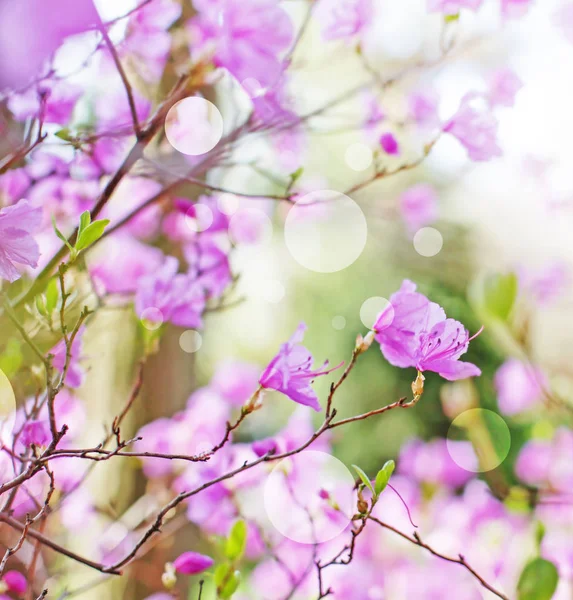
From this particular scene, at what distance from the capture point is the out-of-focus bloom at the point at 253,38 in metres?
0.58

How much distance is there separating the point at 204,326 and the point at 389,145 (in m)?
0.50

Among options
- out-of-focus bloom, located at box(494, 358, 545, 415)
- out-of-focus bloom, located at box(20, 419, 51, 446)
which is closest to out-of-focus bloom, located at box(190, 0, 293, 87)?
out-of-focus bloom, located at box(20, 419, 51, 446)

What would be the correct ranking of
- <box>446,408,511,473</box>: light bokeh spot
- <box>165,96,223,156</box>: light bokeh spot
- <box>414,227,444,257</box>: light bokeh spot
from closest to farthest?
<box>165,96,223,156</box>: light bokeh spot → <box>446,408,511,473</box>: light bokeh spot → <box>414,227,444,257</box>: light bokeh spot

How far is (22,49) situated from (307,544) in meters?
0.81

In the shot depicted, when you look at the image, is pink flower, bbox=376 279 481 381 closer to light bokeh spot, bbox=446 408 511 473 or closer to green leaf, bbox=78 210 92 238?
green leaf, bbox=78 210 92 238

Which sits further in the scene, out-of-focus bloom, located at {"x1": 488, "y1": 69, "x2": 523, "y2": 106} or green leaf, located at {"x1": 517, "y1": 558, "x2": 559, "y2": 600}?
out-of-focus bloom, located at {"x1": 488, "y1": 69, "x2": 523, "y2": 106}

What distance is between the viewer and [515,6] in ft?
2.68

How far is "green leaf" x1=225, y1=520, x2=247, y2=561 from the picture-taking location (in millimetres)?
573

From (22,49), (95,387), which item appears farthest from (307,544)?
(95,387)

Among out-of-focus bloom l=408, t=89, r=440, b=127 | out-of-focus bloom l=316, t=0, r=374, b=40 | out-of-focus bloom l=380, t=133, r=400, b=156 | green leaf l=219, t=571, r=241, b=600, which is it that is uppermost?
out-of-focus bloom l=316, t=0, r=374, b=40

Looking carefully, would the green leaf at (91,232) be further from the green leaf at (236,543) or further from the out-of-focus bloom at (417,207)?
the out-of-focus bloom at (417,207)

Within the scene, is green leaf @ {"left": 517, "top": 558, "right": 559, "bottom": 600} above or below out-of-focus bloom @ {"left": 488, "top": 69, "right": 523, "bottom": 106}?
below

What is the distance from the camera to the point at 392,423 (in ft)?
11.5

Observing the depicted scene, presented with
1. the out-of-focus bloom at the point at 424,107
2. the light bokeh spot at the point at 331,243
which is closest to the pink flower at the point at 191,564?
the out-of-focus bloom at the point at 424,107
